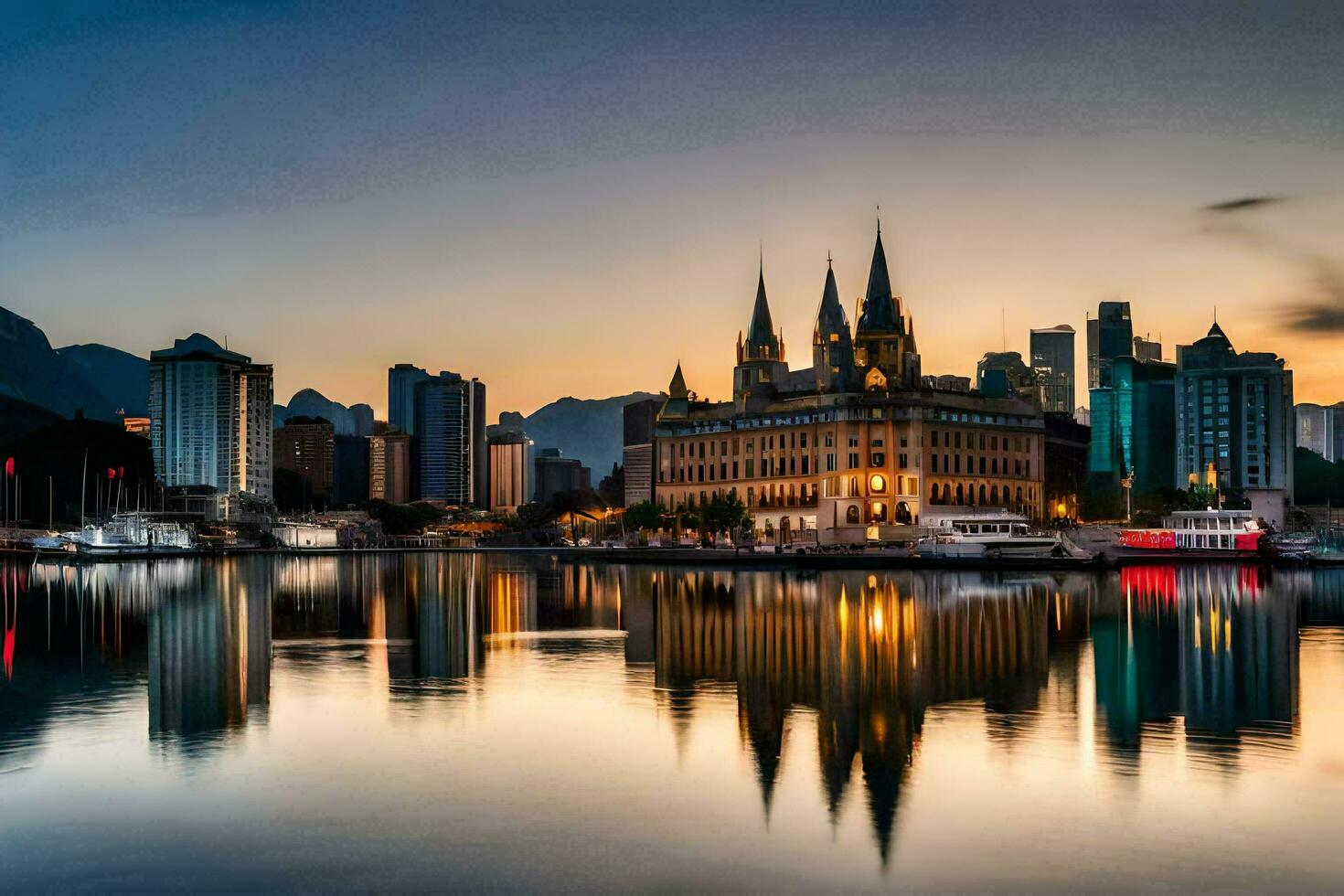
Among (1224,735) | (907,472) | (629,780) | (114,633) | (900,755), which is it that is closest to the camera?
(629,780)

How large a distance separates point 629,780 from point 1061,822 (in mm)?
6682

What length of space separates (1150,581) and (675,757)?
72.8 metres

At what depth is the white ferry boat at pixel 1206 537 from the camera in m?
132

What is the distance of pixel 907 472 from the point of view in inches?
7229

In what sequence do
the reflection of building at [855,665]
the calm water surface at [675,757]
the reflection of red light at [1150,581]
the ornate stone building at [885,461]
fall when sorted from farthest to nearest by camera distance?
the ornate stone building at [885,461], the reflection of red light at [1150,581], the reflection of building at [855,665], the calm water surface at [675,757]

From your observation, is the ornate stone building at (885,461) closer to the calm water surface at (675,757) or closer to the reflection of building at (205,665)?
the reflection of building at (205,665)

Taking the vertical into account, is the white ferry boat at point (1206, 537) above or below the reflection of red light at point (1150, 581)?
above

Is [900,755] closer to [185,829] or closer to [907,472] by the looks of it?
[185,829]

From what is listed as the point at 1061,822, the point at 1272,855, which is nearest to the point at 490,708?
the point at 1061,822

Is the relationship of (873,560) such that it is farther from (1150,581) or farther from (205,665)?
(205,665)

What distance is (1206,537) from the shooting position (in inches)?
5310

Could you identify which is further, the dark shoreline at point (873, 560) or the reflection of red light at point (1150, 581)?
the dark shoreline at point (873, 560)

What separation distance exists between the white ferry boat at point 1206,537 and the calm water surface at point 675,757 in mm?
85318

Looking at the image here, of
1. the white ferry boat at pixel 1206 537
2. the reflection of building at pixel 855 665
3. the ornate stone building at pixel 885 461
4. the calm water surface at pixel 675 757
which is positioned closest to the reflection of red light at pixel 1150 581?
the reflection of building at pixel 855 665
